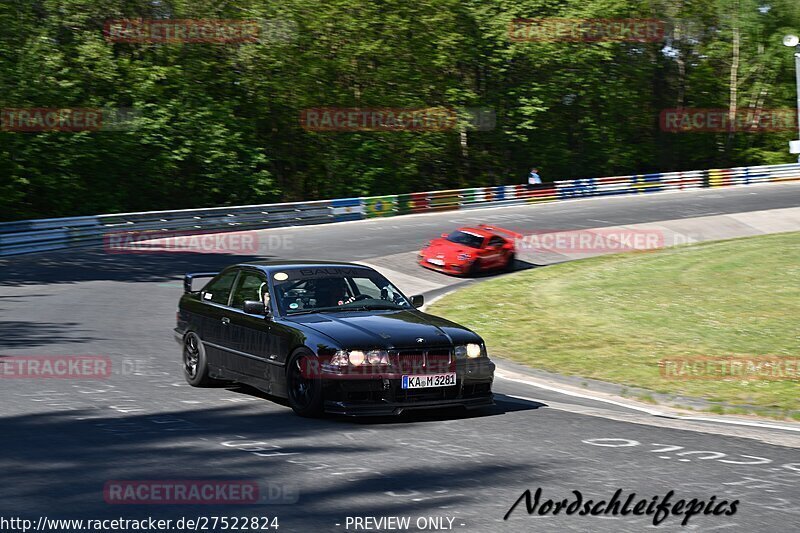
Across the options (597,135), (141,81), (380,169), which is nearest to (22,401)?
(141,81)

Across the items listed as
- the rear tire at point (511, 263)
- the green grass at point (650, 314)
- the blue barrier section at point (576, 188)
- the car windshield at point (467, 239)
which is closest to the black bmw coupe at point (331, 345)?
the green grass at point (650, 314)

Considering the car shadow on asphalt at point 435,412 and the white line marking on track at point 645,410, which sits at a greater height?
the car shadow on asphalt at point 435,412

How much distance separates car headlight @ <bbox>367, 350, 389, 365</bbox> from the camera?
29.7 ft

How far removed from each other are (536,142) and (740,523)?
2078 inches

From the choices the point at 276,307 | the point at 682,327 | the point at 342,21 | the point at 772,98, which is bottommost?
the point at 682,327

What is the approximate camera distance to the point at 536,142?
57.7m

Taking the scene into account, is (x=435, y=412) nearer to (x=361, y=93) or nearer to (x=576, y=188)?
(x=576, y=188)

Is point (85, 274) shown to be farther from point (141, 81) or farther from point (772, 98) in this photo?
point (772, 98)

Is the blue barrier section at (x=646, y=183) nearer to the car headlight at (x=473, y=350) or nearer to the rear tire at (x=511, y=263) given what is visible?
the rear tire at (x=511, y=263)

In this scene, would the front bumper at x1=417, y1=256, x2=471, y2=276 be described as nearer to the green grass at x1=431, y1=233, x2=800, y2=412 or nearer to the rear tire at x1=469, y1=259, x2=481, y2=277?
the rear tire at x1=469, y1=259, x2=481, y2=277

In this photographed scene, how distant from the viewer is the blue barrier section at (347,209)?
3803cm

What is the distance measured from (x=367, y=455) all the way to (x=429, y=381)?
158 cm

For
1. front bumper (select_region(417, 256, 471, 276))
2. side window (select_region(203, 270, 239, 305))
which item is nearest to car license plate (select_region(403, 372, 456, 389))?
side window (select_region(203, 270, 239, 305))

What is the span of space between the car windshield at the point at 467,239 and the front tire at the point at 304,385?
1764 cm
